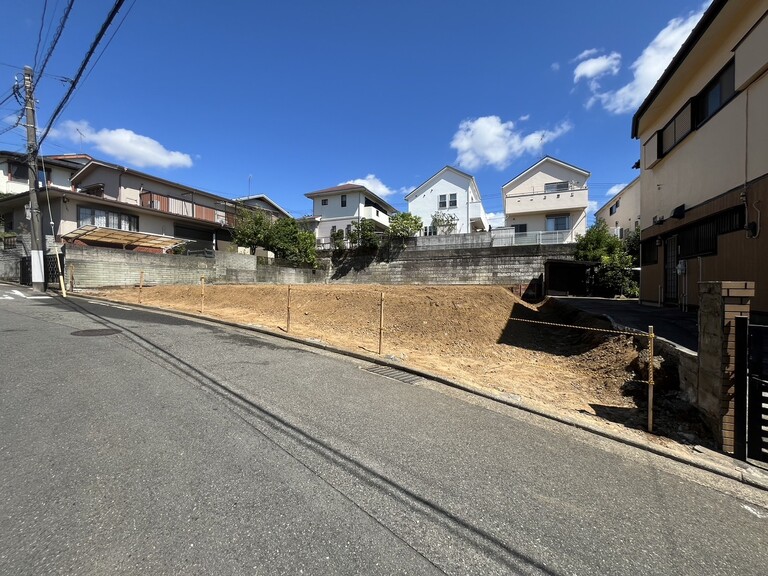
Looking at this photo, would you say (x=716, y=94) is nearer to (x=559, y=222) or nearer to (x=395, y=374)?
(x=395, y=374)

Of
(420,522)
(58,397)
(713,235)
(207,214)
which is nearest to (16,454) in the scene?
(58,397)

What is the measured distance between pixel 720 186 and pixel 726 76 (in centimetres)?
248

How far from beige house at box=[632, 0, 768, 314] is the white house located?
63.6 feet

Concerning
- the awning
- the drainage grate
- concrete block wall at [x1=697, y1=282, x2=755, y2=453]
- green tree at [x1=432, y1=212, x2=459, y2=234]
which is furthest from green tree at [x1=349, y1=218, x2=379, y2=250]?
concrete block wall at [x1=697, y1=282, x2=755, y2=453]

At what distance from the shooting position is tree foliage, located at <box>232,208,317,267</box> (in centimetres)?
2467

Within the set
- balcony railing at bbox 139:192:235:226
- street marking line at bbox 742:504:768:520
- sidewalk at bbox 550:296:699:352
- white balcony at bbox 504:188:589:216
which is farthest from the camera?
white balcony at bbox 504:188:589:216

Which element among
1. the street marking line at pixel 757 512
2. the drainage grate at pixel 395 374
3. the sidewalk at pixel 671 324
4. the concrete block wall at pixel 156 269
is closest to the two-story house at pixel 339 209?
the concrete block wall at pixel 156 269

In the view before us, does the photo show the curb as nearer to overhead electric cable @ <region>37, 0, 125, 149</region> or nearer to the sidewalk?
the sidewalk

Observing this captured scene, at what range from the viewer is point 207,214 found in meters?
27.2

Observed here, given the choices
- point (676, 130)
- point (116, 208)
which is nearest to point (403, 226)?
point (676, 130)

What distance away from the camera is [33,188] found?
15148 mm

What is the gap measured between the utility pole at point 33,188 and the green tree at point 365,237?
16590 mm

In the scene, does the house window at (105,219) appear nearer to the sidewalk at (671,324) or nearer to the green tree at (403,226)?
the green tree at (403,226)

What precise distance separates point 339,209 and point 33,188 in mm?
22170
